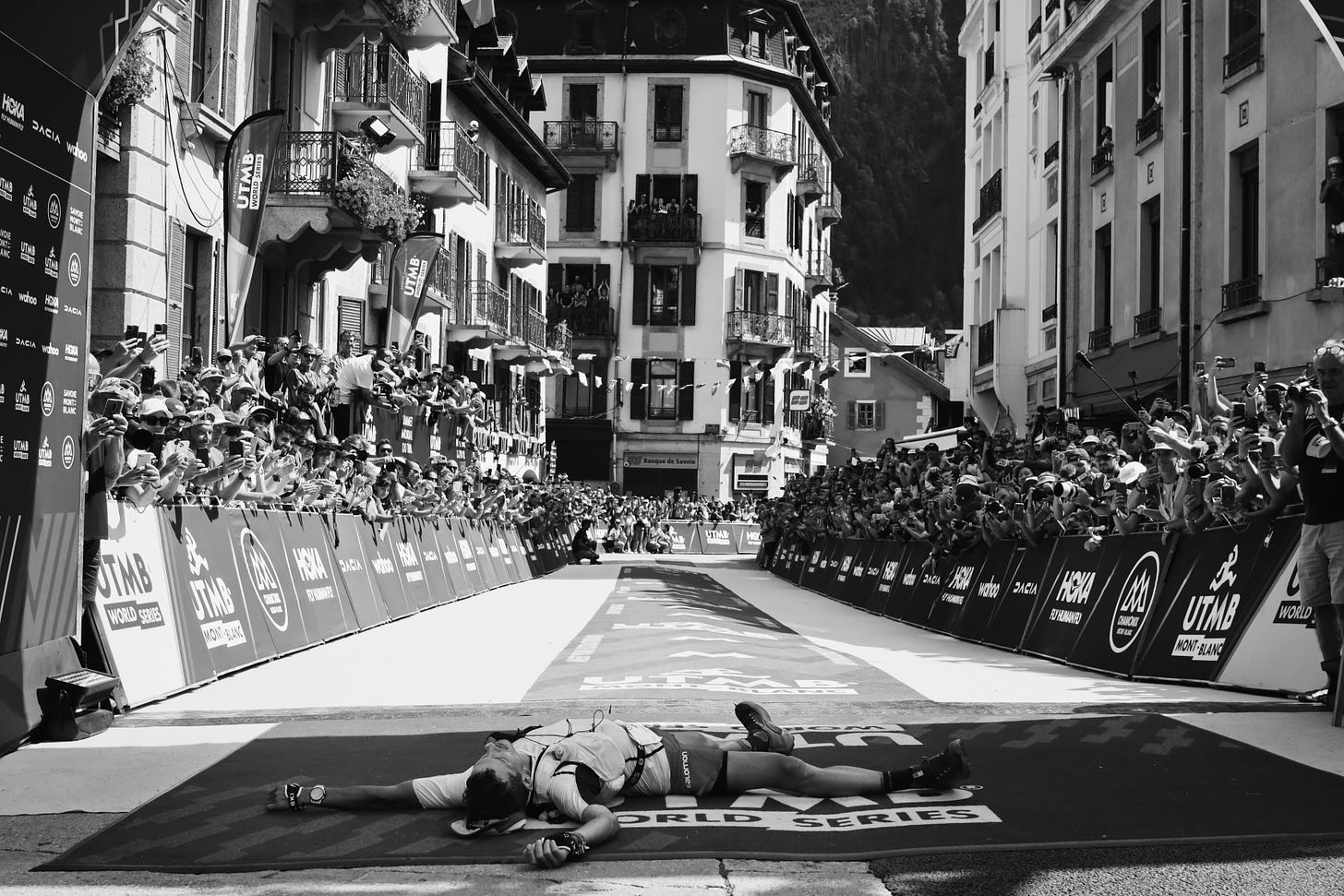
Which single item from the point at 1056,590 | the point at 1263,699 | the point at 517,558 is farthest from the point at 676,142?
the point at 1263,699

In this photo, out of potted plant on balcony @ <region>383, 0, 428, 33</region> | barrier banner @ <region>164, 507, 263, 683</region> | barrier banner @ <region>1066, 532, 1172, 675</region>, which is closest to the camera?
barrier banner @ <region>164, 507, 263, 683</region>

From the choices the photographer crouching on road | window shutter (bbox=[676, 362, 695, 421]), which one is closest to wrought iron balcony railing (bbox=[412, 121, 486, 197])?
the photographer crouching on road

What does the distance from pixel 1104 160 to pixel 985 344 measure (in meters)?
10.4

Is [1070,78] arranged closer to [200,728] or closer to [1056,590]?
[1056,590]

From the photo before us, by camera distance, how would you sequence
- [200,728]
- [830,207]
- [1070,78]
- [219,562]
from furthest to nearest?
[830,207] → [1070,78] → [219,562] → [200,728]

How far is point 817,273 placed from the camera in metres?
74.4

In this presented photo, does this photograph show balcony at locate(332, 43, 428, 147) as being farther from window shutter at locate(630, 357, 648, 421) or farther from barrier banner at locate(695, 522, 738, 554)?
window shutter at locate(630, 357, 648, 421)

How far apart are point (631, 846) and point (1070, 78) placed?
28369 millimetres

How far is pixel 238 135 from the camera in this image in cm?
2102

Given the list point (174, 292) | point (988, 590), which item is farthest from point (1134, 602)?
point (174, 292)

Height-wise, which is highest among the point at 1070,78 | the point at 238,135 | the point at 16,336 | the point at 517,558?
the point at 1070,78

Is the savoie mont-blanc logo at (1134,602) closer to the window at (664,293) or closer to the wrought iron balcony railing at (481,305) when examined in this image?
the wrought iron balcony railing at (481,305)

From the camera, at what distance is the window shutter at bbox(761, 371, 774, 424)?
220 feet

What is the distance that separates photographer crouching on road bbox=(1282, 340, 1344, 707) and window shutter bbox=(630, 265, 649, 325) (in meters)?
56.0
